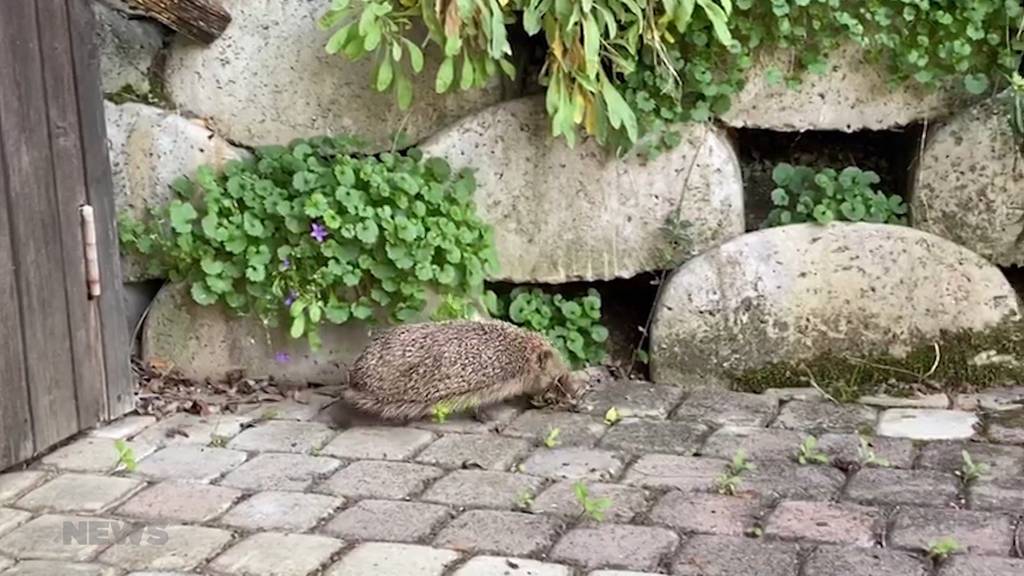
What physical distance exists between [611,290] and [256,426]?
1688mm

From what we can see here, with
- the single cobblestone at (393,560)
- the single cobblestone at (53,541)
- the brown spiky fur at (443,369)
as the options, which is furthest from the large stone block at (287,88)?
the single cobblestone at (393,560)

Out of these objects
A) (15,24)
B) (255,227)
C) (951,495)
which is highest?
(15,24)

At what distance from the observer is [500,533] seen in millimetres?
3449

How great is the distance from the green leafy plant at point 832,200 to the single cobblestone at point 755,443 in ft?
3.23

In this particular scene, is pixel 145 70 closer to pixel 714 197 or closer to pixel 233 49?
pixel 233 49

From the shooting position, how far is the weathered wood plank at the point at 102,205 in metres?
4.30

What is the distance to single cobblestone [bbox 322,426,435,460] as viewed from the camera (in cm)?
415

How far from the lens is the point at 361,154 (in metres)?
5.02

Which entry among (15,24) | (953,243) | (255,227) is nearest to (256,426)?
(255,227)

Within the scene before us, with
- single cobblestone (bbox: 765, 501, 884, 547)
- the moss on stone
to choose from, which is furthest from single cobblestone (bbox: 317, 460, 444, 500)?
the moss on stone

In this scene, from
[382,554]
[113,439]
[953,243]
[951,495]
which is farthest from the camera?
[953,243]

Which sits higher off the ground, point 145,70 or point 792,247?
point 145,70

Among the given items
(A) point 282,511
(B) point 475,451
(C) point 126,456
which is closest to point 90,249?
(C) point 126,456

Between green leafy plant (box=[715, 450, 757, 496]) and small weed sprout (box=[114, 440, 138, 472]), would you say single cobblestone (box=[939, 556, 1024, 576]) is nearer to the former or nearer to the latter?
green leafy plant (box=[715, 450, 757, 496])
